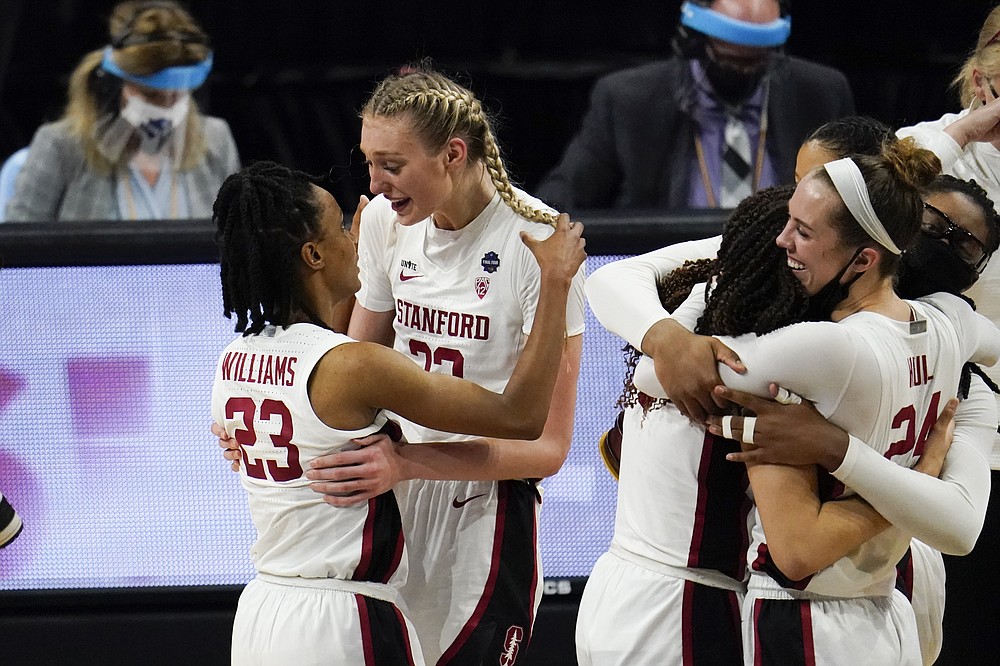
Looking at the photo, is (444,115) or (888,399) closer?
(888,399)

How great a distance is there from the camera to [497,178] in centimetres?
282

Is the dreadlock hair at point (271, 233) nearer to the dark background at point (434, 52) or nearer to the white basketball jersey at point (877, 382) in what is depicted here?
the white basketball jersey at point (877, 382)

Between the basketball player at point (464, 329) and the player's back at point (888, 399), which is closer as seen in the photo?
the player's back at point (888, 399)

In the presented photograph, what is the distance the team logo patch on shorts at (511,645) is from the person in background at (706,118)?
2.10 metres

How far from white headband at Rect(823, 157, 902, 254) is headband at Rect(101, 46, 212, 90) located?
3306 mm

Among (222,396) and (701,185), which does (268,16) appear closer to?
(701,185)

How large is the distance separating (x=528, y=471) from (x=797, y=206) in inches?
35.6

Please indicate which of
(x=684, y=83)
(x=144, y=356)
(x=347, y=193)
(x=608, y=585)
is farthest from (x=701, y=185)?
(x=608, y=585)

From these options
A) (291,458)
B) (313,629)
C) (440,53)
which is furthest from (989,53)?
(440,53)

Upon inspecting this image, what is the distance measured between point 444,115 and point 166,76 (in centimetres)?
247

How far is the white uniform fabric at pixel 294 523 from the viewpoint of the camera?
2.32 meters

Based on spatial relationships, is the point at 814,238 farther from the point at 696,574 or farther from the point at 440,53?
the point at 440,53

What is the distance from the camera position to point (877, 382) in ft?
6.85

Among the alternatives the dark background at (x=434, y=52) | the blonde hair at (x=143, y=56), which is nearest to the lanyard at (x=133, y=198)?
the blonde hair at (x=143, y=56)
